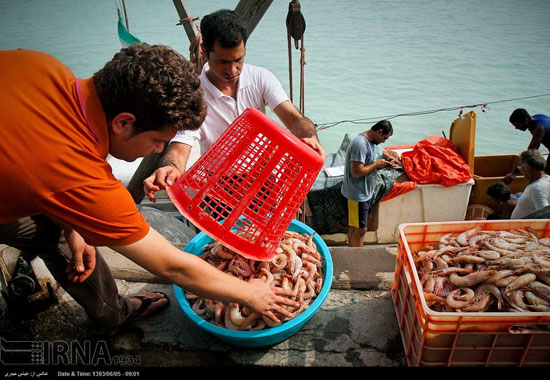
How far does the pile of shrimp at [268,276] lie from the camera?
2023 mm

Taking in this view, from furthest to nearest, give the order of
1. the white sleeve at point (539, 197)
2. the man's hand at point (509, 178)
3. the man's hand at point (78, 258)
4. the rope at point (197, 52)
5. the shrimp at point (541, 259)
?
1. the man's hand at point (509, 178)
2. the white sleeve at point (539, 197)
3. the rope at point (197, 52)
4. the man's hand at point (78, 258)
5. the shrimp at point (541, 259)

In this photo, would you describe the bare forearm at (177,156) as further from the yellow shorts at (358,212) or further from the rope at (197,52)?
the yellow shorts at (358,212)

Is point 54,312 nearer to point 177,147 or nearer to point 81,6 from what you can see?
point 177,147

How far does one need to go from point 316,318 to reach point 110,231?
153cm

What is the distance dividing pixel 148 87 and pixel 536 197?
4826 millimetres

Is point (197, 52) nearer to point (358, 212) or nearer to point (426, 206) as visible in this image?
point (358, 212)

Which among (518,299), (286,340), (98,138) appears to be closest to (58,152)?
(98,138)

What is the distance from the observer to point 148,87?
4.73 feet

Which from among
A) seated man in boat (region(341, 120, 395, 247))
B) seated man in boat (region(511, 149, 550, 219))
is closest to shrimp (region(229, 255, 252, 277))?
seated man in boat (region(341, 120, 395, 247))

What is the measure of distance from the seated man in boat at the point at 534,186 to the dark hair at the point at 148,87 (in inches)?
182

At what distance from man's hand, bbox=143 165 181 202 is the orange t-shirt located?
54 centimetres

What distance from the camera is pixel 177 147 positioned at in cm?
277

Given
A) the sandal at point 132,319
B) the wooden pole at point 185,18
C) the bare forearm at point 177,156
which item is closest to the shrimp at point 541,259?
the bare forearm at point 177,156

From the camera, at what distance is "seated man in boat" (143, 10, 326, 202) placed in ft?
8.79
